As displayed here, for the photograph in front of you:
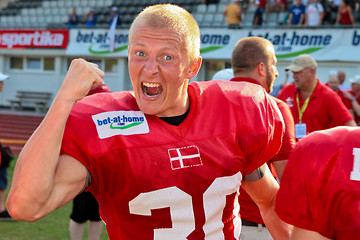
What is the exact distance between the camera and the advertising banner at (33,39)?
65.4ft

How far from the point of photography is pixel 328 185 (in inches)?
58.6

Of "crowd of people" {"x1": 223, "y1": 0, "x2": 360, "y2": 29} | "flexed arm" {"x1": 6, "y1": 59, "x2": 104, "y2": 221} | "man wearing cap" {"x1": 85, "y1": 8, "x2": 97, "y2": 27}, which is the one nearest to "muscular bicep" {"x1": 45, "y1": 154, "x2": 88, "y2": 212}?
"flexed arm" {"x1": 6, "y1": 59, "x2": 104, "y2": 221}

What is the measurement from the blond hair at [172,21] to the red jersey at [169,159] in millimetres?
260

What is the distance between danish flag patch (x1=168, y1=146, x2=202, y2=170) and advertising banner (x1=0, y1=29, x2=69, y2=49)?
18.6 m

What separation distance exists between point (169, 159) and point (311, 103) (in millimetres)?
3533

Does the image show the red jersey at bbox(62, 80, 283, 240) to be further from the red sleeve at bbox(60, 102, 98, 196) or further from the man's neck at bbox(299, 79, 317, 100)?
the man's neck at bbox(299, 79, 317, 100)

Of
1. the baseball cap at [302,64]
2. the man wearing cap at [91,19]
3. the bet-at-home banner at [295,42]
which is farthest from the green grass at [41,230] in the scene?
the man wearing cap at [91,19]

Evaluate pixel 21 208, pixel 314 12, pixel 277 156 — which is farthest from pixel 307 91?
pixel 314 12

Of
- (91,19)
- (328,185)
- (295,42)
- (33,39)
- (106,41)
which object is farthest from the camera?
(33,39)

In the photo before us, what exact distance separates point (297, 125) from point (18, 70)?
1861 cm

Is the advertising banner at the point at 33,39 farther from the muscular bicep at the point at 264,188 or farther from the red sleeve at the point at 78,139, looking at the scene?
the red sleeve at the point at 78,139

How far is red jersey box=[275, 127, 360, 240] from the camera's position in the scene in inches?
58.4

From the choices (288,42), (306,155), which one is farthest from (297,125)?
(288,42)

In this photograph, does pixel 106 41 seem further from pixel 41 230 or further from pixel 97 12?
pixel 41 230
